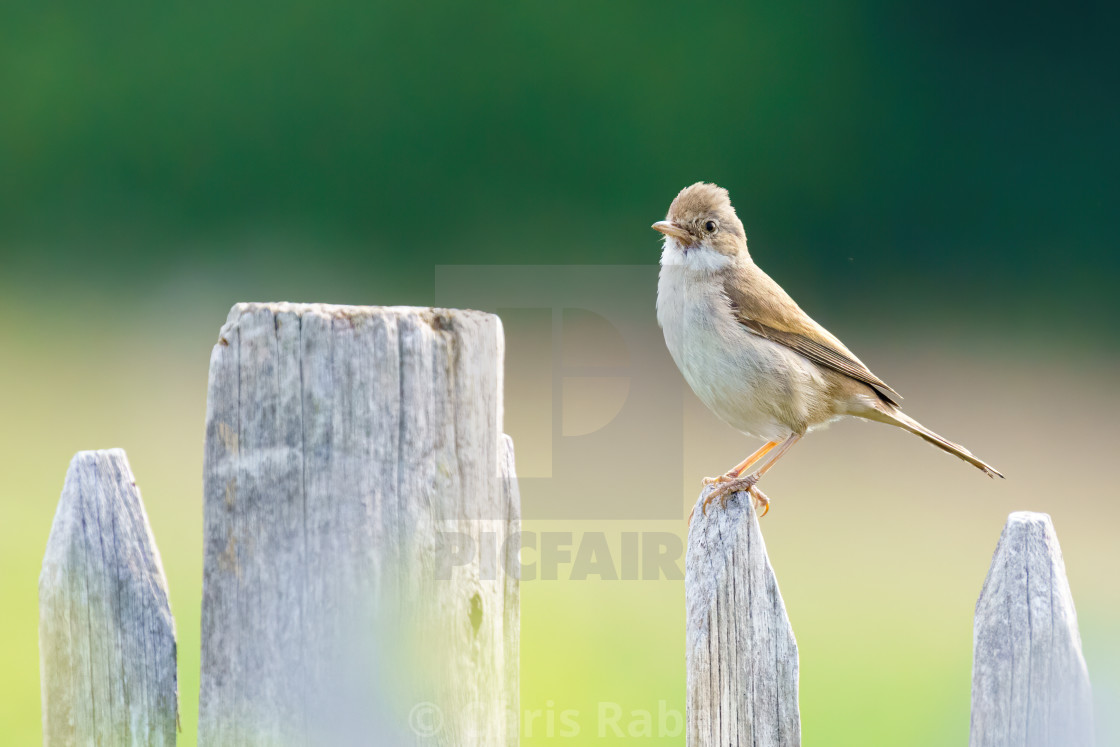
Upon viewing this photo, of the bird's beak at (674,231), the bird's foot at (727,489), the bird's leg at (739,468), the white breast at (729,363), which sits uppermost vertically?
the bird's beak at (674,231)

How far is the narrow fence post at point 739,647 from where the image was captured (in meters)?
2.23

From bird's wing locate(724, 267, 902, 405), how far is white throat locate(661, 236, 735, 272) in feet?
0.29

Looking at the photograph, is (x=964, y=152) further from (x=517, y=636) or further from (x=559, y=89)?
(x=517, y=636)

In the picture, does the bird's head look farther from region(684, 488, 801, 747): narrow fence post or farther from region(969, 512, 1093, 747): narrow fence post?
region(969, 512, 1093, 747): narrow fence post

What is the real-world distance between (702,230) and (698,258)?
0.40ft

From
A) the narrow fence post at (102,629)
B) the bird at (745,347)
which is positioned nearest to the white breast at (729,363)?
the bird at (745,347)

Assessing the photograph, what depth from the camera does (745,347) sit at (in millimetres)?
3555

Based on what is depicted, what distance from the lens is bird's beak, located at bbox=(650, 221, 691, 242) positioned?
12.4ft

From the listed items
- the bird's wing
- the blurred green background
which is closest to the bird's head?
the bird's wing

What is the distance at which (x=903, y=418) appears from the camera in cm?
385

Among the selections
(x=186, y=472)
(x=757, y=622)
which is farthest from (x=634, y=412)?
(x=757, y=622)

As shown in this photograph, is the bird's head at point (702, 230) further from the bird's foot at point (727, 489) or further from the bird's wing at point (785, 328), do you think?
the bird's foot at point (727, 489)

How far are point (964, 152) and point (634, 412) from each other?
12.3 ft

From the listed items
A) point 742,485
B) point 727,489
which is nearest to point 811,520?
point 742,485
